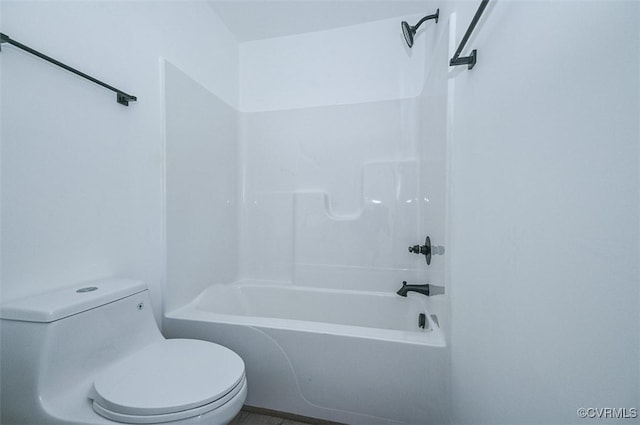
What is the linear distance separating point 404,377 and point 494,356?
17.6 inches

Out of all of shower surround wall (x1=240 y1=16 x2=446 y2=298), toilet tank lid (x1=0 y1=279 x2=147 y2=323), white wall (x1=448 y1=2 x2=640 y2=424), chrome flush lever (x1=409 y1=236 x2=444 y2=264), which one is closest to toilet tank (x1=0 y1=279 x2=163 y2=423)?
toilet tank lid (x1=0 y1=279 x2=147 y2=323)

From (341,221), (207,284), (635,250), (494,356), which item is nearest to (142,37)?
(207,284)

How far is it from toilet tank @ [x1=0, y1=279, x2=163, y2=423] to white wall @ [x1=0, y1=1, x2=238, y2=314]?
0.10m

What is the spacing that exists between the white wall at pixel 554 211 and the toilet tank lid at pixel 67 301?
129 cm

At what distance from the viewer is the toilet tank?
2.33 ft

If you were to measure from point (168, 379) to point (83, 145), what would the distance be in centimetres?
92

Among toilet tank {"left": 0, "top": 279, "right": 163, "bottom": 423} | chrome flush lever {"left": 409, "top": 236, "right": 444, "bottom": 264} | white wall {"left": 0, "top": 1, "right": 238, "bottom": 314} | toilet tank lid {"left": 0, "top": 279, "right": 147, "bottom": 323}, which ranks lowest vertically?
toilet tank {"left": 0, "top": 279, "right": 163, "bottom": 423}

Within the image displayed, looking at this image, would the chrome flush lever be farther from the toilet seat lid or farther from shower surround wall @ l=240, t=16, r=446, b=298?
the toilet seat lid

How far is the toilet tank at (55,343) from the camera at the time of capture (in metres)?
0.71

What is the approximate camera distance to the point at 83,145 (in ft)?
3.14

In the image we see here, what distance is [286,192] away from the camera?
6.46 ft

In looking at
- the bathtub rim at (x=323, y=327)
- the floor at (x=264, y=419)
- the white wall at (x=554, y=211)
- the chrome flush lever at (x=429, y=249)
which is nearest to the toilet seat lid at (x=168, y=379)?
the bathtub rim at (x=323, y=327)

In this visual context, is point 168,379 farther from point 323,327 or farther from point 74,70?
point 74,70
